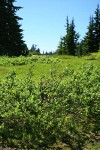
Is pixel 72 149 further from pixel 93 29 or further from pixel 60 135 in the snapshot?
pixel 93 29

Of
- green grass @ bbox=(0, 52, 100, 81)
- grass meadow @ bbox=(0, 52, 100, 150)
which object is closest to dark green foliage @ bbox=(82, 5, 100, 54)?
green grass @ bbox=(0, 52, 100, 81)

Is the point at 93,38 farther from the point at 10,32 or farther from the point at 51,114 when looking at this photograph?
the point at 51,114

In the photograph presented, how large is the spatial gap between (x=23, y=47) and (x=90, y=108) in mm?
36026

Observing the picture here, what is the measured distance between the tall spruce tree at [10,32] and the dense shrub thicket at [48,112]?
32.8m

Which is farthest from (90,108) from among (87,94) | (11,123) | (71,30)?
(71,30)

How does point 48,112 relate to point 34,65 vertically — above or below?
below

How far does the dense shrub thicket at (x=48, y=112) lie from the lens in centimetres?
1154

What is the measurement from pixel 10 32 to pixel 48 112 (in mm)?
37130

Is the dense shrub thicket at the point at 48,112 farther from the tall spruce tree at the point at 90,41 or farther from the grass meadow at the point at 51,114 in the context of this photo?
the tall spruce tree at the point at 90,41

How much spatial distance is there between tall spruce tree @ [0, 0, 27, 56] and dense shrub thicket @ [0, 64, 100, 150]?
108 ft

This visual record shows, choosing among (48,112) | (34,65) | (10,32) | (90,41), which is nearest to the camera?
(48,112)

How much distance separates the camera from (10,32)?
4809cm

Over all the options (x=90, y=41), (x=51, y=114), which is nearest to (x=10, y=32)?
(x=90, y=41)

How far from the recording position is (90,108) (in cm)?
1328
